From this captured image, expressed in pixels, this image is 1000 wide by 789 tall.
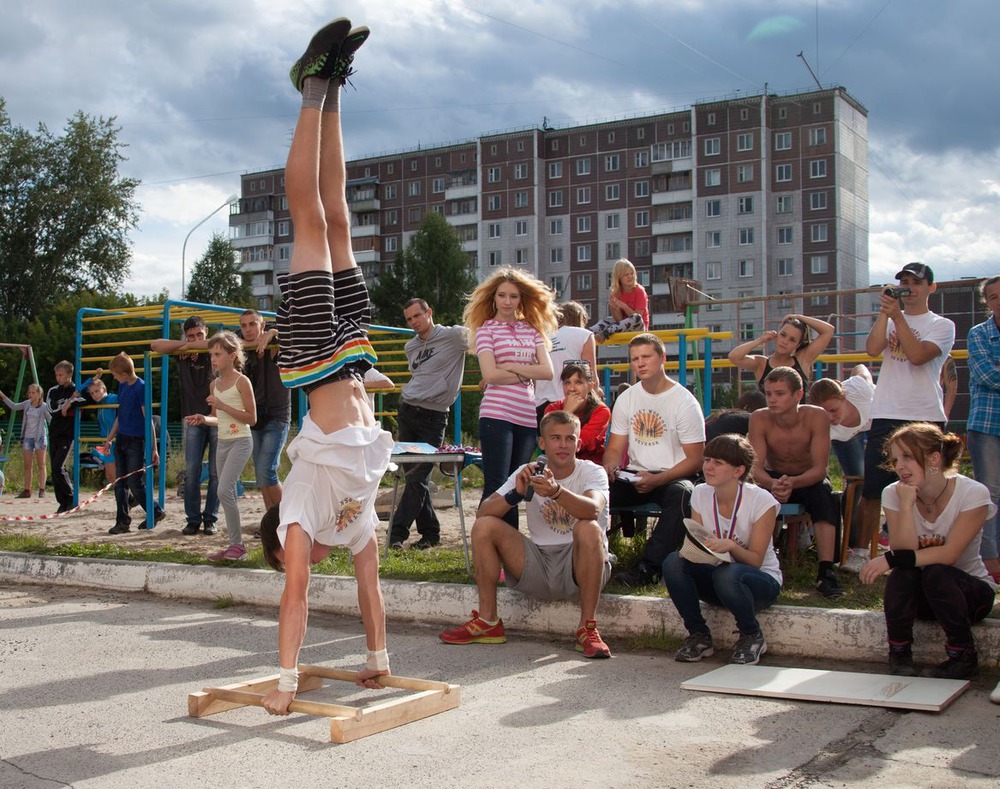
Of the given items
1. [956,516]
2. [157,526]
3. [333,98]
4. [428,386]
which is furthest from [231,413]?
[956,516]

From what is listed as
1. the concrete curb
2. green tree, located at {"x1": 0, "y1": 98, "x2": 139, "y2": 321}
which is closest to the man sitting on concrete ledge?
the concrete curb

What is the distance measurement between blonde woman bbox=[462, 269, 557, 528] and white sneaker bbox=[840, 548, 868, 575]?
220cm

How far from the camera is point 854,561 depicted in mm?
7070

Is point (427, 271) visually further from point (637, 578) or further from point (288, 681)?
point (288, 681)

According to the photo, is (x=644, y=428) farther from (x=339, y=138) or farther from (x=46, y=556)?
(x=46, y=556)

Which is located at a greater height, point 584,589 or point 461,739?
point 584,589

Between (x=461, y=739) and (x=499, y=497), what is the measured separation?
197 centimetres

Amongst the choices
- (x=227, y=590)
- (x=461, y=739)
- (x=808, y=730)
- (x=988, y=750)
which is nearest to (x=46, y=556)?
(x=227, y=590)

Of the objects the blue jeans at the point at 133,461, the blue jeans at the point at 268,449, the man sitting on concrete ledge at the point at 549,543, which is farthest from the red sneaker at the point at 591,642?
the blue jeans at the point at 133,461

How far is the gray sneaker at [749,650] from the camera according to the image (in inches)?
205

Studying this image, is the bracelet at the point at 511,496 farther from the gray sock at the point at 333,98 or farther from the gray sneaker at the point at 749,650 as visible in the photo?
the gray sock at the point at 333,98

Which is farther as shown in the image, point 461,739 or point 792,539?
point 792,539

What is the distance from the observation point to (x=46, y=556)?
27.7ft

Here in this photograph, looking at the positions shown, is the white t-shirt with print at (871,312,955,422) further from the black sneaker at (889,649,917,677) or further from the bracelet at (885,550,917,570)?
the black sneaker at (889,649,917,677)
